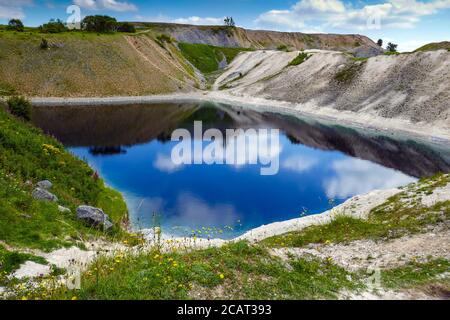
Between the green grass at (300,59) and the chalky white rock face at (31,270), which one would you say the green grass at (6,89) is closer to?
the green grass at (300,59)

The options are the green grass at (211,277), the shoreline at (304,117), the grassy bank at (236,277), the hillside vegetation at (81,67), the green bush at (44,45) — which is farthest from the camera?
the green bush at (44,45)

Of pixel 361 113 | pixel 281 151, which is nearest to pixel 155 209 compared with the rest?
pixel 281 151

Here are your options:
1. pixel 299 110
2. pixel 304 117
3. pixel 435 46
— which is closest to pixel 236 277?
pixel 304 117

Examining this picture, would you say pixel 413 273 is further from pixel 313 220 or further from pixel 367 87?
pixel 367 87

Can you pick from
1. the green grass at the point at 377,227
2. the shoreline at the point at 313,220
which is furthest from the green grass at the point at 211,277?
the shoreline at the point at 313,220

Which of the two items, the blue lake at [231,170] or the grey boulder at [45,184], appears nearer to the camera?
the grey boulder at [45,184]
